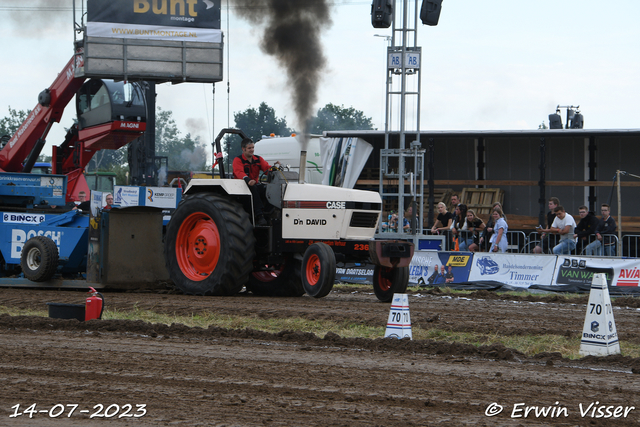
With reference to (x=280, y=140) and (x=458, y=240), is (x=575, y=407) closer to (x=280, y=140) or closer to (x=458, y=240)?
(x=458, y=240)

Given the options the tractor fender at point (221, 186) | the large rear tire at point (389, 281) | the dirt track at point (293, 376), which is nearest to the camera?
the dirt track at point (293, 376)

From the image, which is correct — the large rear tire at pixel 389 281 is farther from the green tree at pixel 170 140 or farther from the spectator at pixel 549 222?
the green tree at pixel 170 140

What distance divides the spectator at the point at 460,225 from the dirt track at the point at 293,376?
778 cm

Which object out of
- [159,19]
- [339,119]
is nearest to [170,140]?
[339,119]

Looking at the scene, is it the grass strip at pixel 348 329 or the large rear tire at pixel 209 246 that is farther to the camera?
the large rear tire at pixel 209 246

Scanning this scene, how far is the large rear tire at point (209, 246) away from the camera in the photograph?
10.9m

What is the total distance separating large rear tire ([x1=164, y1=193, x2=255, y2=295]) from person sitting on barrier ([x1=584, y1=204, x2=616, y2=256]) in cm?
722

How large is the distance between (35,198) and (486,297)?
8.40m

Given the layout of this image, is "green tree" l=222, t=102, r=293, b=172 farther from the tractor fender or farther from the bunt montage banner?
the tractor fender

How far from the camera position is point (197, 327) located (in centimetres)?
786

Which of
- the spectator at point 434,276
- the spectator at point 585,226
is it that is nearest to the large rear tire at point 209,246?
the spectator at point 434,276

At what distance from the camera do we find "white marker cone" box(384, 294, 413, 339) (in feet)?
23.7

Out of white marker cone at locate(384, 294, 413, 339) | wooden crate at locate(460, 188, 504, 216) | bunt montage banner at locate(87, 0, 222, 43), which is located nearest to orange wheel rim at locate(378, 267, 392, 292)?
white marker cone at locate(384, 294, 413, 339)

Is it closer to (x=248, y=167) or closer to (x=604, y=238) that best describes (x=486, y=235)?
(x=604, y=238)
